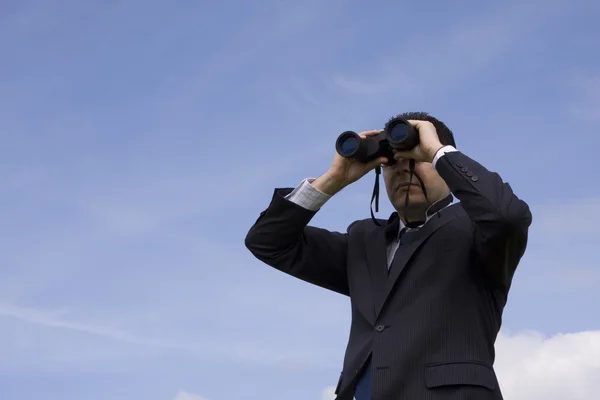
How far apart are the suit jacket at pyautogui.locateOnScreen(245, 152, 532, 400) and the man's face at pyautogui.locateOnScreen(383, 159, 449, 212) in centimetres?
10

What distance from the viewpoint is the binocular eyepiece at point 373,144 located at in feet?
13.1

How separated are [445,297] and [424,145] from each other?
72 centimetres

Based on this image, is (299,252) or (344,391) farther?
(299,252)

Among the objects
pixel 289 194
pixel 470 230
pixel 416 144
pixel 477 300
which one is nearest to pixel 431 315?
pixel 477 300

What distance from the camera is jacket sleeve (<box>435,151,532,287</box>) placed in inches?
143

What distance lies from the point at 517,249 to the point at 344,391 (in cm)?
99

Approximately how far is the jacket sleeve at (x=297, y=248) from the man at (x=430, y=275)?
5cm

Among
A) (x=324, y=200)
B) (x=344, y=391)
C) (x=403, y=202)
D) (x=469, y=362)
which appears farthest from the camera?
(x=324, y=200)

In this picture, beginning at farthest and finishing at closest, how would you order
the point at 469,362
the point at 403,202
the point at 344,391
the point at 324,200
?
the point at 324,200
the point at 403,202
the point at 344,391
the point at 469,362

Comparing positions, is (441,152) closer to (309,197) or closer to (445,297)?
(445,297)

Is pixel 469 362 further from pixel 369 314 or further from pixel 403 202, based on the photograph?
pixel 403 202

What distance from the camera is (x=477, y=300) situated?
12.2ft

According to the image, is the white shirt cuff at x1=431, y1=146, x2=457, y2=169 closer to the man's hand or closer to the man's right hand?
the man's hand

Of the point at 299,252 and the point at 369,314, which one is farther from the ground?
the point at 299,252
